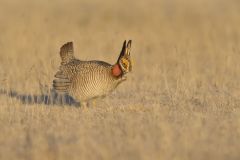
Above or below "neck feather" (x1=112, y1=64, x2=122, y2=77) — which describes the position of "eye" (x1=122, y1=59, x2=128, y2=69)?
above

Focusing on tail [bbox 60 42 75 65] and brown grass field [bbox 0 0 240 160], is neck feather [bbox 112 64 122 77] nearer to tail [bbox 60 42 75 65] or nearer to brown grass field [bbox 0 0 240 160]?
brown grass field [bbox 0 0 240 160]

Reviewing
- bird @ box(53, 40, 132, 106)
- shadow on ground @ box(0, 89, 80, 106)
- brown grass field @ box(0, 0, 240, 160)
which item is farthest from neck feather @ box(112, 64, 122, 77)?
shadow on ground @ box(0, 89, 80, 106)

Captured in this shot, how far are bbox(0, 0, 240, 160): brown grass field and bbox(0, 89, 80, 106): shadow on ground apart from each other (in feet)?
0.13

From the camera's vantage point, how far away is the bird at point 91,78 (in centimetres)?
830

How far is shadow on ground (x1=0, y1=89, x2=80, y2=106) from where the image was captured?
913 centimetres

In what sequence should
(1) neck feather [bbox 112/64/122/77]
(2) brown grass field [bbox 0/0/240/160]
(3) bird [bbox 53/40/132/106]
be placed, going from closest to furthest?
(2) brown grass field [bbox 0/0/240/160] < (3) bird [bbox 53/40/132/106] < (1) neck feather [bbox 112/64/122/77]

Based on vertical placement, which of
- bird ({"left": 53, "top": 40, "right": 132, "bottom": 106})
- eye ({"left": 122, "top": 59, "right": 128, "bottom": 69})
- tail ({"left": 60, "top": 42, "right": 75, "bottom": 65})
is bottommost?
bird ({"left": 53, "top": 40, "right": 132, "bottom": 106})

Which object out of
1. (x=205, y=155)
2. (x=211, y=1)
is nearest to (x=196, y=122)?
(x=205, y=155)

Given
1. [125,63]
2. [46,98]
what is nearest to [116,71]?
[125,63]

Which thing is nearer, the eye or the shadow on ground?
the eye

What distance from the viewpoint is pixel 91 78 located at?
827 centimetres

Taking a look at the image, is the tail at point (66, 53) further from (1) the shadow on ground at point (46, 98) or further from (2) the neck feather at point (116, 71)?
(2) the neck feather at point (116, 71)

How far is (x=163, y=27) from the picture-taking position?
16656 millimetres

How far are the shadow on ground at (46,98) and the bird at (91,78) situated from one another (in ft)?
1.87
